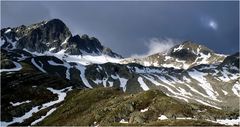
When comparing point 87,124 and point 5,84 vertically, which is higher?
point 5,84

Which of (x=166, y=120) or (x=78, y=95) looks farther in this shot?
(x=78, y=95)

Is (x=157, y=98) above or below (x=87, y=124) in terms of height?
above

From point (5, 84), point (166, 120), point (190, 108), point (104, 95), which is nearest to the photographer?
point (166, 120)

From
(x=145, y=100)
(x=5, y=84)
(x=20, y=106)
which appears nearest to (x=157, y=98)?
(x=145, y=100)

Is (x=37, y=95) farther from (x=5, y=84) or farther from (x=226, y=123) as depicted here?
(x=226, y=123)

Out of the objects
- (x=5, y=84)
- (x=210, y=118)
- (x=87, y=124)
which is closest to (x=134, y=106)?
(x=87, y=124)

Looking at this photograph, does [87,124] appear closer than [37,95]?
Yes

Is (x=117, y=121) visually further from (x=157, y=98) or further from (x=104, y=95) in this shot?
(x=104, y=95)

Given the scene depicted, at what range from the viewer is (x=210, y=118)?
107 m

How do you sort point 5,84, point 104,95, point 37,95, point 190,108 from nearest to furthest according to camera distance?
point 190,108
point 104,95
point 37,95
point 5,84

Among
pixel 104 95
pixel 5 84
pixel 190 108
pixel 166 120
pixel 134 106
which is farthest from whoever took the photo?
pixel 5 84

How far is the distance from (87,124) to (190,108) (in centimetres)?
2797

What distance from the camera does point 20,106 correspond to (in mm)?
149875

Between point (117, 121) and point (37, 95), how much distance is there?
61378 mm
